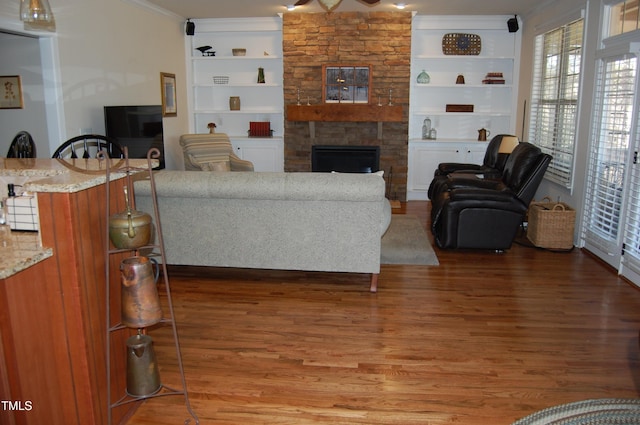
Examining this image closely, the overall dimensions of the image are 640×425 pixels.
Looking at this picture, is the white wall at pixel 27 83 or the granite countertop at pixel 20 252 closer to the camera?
the granite countertop at pixel 20 252

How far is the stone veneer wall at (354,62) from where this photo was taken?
297 inches

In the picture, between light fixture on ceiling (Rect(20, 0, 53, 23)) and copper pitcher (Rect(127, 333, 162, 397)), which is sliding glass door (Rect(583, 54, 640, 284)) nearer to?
copper pitcher (Rect(127, 333, 162, 397))

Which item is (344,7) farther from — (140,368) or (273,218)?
(140,368)

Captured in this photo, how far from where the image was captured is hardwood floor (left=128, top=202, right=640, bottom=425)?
260 centimetres

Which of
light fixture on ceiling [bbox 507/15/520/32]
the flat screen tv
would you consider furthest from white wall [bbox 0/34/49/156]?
light fixture on ceiling [bbox 507/15/520/32]

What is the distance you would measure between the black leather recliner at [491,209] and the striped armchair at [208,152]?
2.78m

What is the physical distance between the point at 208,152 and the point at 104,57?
1.77m

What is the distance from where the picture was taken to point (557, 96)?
602cm

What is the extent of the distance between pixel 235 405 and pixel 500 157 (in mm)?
4714

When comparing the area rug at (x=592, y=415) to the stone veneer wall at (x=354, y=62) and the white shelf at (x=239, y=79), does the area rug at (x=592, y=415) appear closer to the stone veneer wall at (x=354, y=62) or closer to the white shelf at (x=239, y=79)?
the stone veneer wall at (x=354, y=62)

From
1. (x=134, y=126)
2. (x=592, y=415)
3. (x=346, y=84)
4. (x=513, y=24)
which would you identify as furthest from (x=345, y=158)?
(x=592, y=415)

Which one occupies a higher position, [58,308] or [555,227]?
[58,308]

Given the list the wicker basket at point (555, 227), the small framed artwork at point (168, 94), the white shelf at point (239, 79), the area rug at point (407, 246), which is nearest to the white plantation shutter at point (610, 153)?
the wicker basket at point (555, 227)

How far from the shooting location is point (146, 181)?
388 cm
